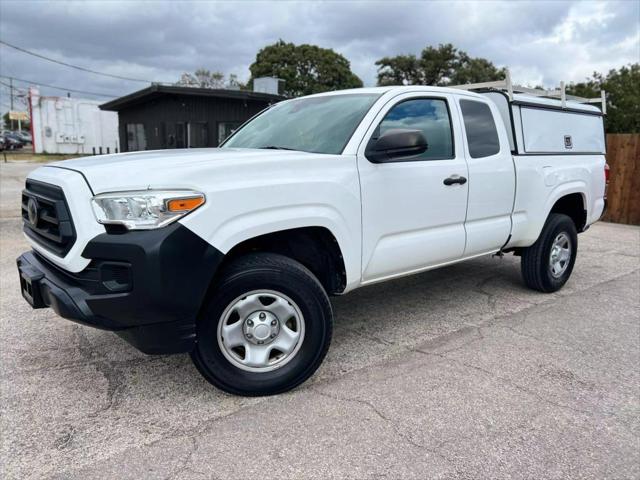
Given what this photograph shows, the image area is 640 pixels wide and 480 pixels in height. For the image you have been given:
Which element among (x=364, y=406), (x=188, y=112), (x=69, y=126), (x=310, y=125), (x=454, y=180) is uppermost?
(x=69, y=126)

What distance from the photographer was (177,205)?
2619 millimetres

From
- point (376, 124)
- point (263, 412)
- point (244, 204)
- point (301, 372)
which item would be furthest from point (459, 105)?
point (263, 412)

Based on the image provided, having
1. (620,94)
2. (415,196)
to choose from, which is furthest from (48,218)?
(620,94)

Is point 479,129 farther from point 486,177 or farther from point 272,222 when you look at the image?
point 272,222

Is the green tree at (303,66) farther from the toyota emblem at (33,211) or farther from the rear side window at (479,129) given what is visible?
the toyota emblem at (33,211)

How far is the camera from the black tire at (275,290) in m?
2.87

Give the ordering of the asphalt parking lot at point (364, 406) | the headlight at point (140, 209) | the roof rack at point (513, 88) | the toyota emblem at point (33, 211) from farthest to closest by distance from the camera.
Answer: the roof rack at point (513, 88)
the toyota emblem at point (33, 211)
the headlight at point (140, 209)
the asphalt parking lot at point (364, 406)

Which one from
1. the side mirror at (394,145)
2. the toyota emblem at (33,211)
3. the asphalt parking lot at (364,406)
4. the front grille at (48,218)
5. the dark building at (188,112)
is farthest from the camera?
the dark building at (188,112)

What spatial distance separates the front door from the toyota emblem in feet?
6.74

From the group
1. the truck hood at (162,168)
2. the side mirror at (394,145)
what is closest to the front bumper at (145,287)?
the truck hood at (162,168)

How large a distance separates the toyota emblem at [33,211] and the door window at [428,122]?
7.72 feet

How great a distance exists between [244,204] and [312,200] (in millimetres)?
474

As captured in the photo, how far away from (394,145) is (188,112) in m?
18.5

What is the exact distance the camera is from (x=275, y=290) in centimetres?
299
